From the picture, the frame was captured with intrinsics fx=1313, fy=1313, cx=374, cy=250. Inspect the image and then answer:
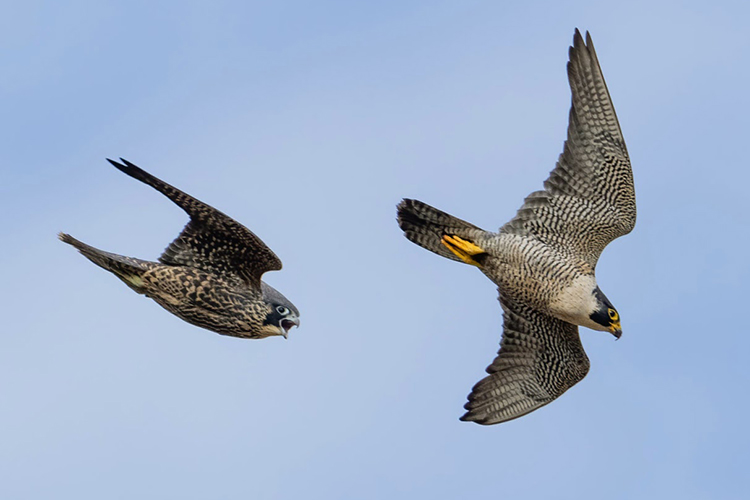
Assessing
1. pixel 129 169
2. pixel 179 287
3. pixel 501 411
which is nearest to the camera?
pixel 129 169

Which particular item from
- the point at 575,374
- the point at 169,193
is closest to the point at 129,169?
the point at 169,193

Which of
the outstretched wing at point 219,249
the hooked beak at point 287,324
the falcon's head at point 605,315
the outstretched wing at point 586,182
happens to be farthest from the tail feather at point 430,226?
the hooked beak at point 287,324

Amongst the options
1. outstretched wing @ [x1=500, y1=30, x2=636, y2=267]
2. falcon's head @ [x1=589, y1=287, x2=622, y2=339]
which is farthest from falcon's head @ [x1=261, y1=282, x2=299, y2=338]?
falcon's head @ [x1=589, y1=287, x2=622, y2=339]

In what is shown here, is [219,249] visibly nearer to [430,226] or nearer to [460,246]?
[430,226]

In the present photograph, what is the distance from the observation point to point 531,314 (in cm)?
1805

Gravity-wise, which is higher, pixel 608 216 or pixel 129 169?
pixel 608 216

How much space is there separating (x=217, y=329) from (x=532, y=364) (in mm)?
4992

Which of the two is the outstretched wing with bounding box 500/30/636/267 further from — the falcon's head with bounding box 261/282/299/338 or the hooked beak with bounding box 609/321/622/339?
the falcon's head with bounding box 261/282/299/338

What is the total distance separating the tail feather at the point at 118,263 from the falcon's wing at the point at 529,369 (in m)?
5.16

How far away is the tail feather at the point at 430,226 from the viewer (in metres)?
16.5

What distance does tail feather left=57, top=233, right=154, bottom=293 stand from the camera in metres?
14.5

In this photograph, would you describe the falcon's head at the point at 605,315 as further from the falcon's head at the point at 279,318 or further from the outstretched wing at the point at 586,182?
the falcon's head at the point at 279,318

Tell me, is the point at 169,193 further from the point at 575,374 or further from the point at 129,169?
the point at 575,374

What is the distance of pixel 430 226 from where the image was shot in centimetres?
1673
